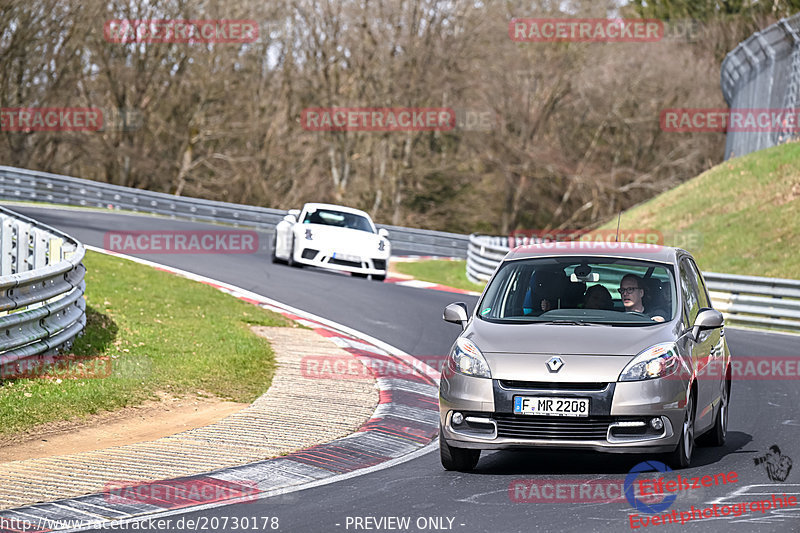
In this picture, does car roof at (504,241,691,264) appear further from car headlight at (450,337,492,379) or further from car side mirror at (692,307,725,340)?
car headlight at (450,337,492,379)

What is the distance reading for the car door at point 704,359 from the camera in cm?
813

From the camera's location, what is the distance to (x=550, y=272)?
8734mm

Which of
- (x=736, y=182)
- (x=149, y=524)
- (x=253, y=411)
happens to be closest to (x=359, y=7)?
(x=736, y=182)

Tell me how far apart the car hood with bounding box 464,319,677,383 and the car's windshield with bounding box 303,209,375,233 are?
49.4ft

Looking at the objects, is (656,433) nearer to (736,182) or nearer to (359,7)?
(736,182)

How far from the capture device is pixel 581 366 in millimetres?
7348

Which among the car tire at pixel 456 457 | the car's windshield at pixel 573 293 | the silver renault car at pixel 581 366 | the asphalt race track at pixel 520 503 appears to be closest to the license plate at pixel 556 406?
the silver renault car at pixel 581 366

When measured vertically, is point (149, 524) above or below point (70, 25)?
below

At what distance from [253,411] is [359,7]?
1767 inches

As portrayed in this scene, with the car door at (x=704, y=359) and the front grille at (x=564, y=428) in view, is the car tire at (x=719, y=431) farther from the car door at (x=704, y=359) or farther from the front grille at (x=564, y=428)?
the front grille at (x=564, y=428)

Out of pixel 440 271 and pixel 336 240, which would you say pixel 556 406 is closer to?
pixel 336 240

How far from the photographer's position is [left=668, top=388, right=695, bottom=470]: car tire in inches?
299

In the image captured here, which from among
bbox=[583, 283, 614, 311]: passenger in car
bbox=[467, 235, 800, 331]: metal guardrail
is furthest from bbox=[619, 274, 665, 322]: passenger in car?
bbox=[467, 235, 800, 331]: metal guardrail

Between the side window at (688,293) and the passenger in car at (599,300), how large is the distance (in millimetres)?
557
